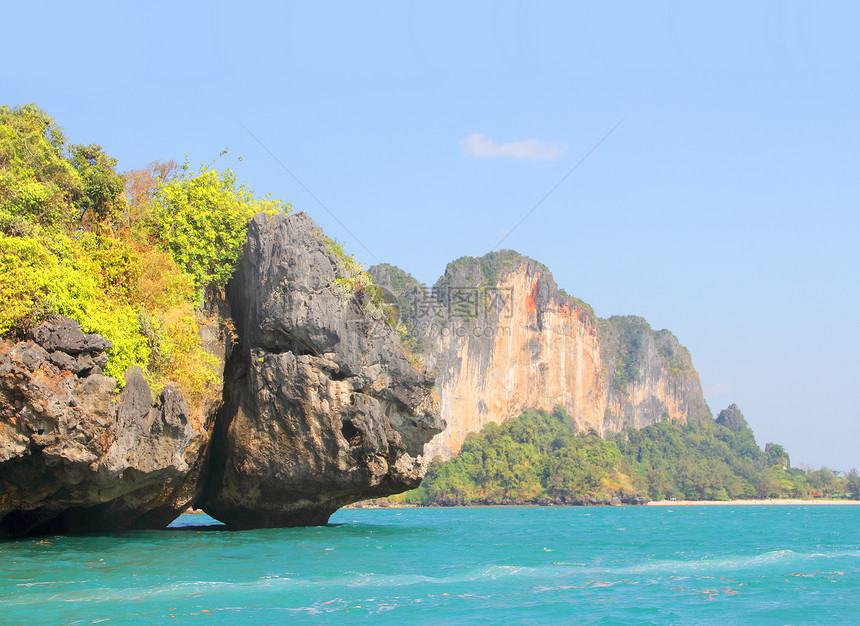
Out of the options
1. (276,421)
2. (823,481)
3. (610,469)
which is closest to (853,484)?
(823,481)

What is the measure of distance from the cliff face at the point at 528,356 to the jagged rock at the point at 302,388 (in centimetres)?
7174

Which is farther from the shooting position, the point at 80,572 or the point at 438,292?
the point at 438,292

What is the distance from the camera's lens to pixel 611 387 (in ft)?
457

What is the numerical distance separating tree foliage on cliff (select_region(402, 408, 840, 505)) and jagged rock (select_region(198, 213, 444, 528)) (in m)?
70.3

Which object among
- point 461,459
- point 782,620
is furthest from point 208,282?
point 461,459

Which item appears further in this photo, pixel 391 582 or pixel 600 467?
pixel 600 467

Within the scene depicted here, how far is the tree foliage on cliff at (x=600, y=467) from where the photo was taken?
95.5 metres

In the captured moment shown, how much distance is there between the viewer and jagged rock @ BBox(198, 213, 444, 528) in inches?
805

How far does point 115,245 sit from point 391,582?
10.1 m

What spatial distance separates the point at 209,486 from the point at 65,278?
8.43m

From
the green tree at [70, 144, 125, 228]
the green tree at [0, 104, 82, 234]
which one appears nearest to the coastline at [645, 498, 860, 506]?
the green tree at [70, 144, 125, 228]

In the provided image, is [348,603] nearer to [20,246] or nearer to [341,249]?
[20,246]

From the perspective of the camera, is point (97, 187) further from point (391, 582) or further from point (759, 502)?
point (759, 502)

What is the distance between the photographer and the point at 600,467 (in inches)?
3974
